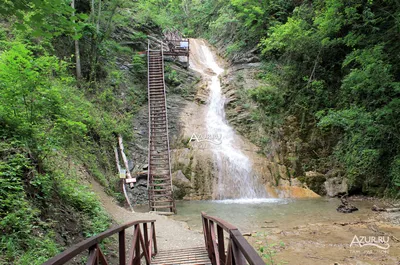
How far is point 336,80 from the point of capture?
13.4 m

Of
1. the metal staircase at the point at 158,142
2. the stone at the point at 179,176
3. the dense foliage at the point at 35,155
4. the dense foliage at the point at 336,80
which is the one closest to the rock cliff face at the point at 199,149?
the stone at the point at 179,176

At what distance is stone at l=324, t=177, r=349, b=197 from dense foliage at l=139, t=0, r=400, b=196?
0.33 metres

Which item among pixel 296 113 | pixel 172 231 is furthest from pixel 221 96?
pixel 172 231

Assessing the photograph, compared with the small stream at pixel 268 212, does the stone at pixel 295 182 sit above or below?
above

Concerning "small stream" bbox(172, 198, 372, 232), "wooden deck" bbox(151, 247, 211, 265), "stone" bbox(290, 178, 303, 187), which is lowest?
"small stream" bbox(172, 198, 372, 232)

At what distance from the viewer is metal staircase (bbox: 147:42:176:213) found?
9.85m

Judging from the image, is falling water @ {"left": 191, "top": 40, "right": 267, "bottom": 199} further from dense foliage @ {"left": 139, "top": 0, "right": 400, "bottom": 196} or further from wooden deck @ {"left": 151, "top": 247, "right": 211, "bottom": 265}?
wooden deck @ {"left": 151, "top": 247, "right": 211, "bottom": 265}

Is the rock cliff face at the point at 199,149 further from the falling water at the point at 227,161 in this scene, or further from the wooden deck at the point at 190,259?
the wooden deck at the point at 190,259

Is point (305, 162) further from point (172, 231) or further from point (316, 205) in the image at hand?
point (172, 231)

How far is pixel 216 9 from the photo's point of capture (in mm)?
27234

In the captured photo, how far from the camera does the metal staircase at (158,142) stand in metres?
9.85

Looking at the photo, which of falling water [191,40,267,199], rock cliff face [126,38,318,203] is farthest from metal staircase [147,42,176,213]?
falling water [191,40,267,199]

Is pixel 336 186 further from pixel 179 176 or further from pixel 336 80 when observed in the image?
pixel 179 176

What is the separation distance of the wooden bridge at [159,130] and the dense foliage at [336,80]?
3.57m
